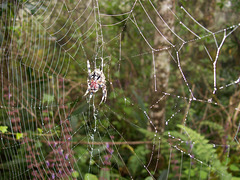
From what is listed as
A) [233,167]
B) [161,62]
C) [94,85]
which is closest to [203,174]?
[233,167]

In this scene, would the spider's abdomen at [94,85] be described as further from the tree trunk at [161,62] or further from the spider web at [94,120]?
the tree trunk at [161,62]

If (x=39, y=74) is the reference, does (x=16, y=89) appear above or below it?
below

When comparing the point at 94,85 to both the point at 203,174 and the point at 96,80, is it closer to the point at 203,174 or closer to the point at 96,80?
the point at 96,80

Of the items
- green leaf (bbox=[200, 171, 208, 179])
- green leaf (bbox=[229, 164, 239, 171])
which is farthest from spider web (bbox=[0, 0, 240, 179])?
green leaf (bbox=[229, 164, 239, 171])

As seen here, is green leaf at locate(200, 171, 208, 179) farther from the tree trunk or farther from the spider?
the spider

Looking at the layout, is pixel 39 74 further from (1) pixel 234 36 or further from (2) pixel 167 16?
(1) pixel 234 36

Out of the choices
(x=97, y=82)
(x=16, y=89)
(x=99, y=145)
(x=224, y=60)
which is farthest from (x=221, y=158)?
(x=16, y=89)

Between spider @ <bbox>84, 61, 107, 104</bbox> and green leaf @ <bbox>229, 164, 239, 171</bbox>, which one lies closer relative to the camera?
spider @ <bbox>84, 61, 107, 104</bbox>

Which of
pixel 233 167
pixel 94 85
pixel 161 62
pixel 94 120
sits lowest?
pixel 233 167

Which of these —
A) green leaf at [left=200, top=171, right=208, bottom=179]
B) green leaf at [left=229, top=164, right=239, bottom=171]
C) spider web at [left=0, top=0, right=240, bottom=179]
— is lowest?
green leaf at [left=229, top=164, right=239, bottom=171]

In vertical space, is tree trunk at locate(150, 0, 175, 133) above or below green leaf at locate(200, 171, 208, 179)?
above


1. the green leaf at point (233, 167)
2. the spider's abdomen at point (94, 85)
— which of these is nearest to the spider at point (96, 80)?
the spider's abdomen at point (94, 85)
